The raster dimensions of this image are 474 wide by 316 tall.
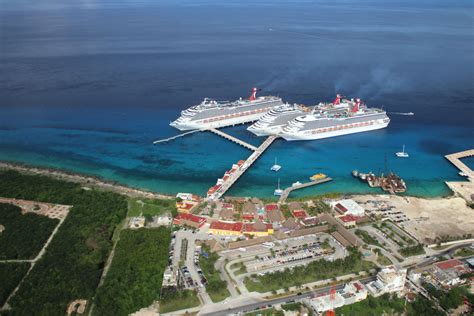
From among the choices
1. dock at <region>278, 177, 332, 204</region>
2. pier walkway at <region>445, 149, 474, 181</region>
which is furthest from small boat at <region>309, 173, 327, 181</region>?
pier walkway at <region>445, 149, 474, 181</region>

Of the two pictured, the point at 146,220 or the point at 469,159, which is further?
the point at 469,159

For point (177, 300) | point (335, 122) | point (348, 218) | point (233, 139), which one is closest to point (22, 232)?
point (177, 300)

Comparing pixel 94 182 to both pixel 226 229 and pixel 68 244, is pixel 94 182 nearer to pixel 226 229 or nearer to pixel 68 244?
pixel 68 244

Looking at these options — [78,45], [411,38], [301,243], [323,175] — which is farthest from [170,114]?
[411,38]

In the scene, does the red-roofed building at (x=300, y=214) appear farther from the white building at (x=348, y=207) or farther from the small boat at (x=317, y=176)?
the small boat at (x=317, y=176)

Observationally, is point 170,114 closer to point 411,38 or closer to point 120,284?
point 120,284

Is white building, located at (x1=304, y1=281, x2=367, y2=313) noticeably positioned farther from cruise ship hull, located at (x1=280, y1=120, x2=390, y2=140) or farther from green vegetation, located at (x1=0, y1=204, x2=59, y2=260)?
cruise ship hull, located at (x1=280, y1=120, x2=390, y2=140)

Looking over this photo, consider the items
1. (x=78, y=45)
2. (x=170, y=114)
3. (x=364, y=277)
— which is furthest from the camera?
(x=78, y=45)
